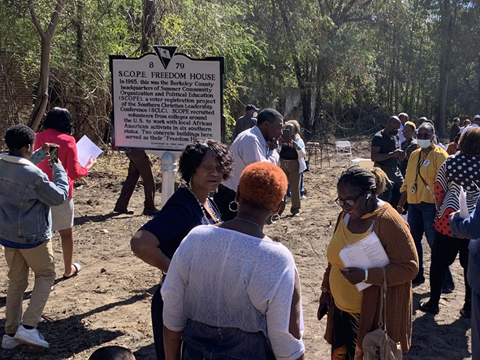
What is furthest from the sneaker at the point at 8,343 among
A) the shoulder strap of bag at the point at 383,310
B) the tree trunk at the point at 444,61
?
the tree trunk at the point at 444,61

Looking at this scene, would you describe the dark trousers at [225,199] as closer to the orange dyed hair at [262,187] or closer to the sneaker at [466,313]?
the sneaker at [466,313]

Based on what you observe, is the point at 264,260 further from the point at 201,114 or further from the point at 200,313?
the point at 201,114

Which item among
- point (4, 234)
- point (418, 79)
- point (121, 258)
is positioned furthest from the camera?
point (418, 79)

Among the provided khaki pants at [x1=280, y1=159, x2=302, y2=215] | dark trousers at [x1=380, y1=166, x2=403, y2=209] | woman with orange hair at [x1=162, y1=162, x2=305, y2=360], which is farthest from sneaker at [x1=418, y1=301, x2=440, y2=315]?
khaki pants at [x1=280, y1=159, x2=302, y2=215]

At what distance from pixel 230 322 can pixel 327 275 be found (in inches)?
60.8

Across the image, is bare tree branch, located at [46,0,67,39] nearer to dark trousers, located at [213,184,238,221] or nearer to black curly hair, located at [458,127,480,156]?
dark trousers, located at [213,184,238,221]

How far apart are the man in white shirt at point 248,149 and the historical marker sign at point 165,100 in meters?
0.31

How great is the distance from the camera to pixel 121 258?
7.14 m

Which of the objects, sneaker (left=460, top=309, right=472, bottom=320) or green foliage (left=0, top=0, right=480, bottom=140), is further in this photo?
green foliage (left=0, top=0, right=480, bottom=140)

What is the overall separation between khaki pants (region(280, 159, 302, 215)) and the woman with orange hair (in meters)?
7.51

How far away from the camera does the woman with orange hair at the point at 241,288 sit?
7.11 ft

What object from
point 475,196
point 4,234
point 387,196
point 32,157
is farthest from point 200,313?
point 387,196

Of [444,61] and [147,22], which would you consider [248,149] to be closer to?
[147,22]

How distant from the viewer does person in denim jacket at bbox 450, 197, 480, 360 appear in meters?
3.44
